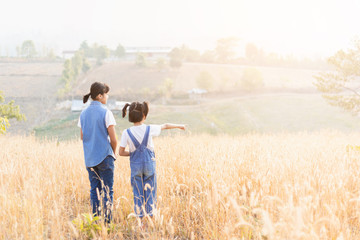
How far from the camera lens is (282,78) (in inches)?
2355

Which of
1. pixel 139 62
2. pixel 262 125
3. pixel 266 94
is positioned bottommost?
pixel 262 125

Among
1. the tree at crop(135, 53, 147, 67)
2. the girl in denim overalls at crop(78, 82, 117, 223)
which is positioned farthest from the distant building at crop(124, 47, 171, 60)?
the girl in denim overalls at crop(78, 82, 117, 223)

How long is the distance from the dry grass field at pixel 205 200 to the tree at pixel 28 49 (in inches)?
2783

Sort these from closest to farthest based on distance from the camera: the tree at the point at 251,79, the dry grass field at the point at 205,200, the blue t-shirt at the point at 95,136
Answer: the dry grass field at the point at 205,200 → the blue t-shirt at the point at 95,136 → the tree at the point at 251,79

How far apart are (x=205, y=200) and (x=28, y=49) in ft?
248

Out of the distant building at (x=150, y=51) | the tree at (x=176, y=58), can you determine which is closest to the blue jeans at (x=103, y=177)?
the tree at (x=176, y=58)

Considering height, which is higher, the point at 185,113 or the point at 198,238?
the point at 198,238

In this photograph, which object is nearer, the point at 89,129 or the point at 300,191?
the point at 300,191

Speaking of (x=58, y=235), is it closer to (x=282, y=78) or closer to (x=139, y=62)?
(x=282, y=78)

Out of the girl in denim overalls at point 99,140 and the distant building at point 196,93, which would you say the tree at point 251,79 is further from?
the girl in denim overalls at point 99,140

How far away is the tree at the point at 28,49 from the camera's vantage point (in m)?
68.3

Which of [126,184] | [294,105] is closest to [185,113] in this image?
[294,105]

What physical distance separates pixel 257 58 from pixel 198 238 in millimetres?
81476

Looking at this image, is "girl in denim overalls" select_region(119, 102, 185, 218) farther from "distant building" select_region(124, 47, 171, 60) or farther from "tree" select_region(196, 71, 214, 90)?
"distant building" select_region(124, 47, 171, 60)
